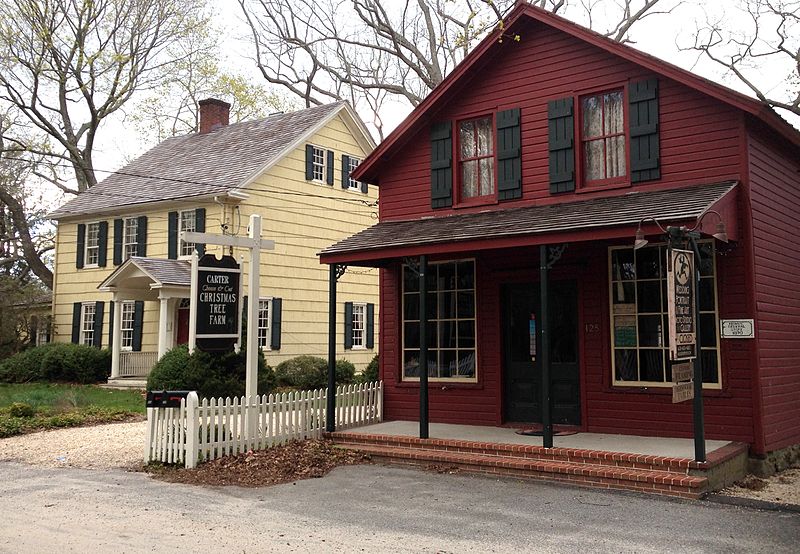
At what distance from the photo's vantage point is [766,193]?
412 inches

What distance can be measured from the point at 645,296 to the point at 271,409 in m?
5.49

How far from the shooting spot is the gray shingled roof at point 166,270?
65.3 ft

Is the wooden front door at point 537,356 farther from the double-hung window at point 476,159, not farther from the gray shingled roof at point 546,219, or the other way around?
the double-hung window at point 476,159

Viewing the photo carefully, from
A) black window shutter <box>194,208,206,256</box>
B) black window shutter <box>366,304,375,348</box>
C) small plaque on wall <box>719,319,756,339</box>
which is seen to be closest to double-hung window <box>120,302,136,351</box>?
black window shutter <box>194,208,206,256</box>

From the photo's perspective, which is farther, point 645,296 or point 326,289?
point 326,289

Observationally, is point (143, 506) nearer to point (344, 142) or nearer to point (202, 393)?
point (202, 393)

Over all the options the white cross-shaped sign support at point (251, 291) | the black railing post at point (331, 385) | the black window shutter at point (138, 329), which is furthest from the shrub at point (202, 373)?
the black window shutter at point (138, 329)

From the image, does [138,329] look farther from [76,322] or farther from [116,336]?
[76,322]

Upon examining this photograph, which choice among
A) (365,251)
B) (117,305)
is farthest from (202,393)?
Result: (117,305)

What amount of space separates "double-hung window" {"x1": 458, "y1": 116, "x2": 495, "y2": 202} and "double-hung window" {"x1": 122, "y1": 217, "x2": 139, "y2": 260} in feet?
45.2

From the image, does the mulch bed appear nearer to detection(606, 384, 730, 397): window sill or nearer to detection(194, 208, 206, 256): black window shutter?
detection(606, 384, 730, 397): window sill

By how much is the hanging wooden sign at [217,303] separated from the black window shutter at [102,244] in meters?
14.3

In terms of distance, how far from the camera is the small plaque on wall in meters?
9.59

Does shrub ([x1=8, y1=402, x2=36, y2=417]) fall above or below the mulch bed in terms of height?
above
